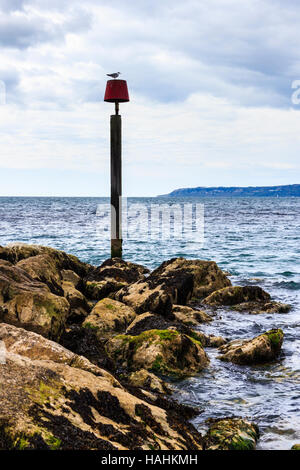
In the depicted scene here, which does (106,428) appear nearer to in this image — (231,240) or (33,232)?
(231,240)

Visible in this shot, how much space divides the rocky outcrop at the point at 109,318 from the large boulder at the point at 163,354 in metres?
1.09

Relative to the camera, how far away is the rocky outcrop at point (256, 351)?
6730 millimetres

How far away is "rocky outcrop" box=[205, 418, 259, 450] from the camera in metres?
4.22

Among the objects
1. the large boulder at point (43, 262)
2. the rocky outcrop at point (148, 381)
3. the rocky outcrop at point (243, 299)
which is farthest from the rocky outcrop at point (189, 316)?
the rocky outcrop at point (148, 381)

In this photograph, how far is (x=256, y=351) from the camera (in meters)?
6.78

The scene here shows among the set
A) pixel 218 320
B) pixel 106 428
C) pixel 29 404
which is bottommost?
pixel 218 320

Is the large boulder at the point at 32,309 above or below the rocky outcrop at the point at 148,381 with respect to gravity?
above

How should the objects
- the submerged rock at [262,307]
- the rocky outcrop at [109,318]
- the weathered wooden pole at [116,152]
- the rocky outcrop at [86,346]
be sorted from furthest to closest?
the weathered wooden pole at [116,152], the submerged rock at [262,307], the rocky outcrop at [109,318], the rocky outcrop at [86,346]

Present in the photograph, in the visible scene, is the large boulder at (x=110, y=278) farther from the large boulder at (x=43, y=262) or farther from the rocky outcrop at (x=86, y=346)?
the rocky outcrop at (x=86, y=346)

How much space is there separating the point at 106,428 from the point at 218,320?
Answer: 6045 mm

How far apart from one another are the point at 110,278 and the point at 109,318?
3.18 m

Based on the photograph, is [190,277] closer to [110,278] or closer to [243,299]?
[243,299]
